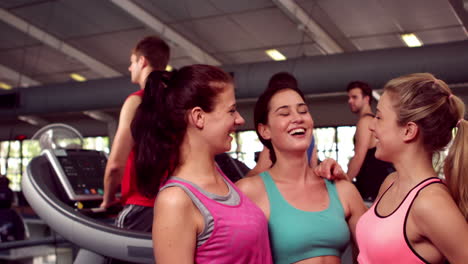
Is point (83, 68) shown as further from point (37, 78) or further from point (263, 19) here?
point (263, 19)

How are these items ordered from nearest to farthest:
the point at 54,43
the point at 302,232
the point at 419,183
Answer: the point at 419,183 → the point at 302,232 → the point at 54,43

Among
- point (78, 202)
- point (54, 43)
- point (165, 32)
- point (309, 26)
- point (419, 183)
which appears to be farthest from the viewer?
point (54, 43)

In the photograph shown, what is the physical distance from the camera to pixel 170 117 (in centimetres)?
119

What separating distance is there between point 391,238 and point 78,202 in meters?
1.69

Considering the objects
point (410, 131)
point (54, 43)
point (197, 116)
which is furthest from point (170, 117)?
point (54, 43)

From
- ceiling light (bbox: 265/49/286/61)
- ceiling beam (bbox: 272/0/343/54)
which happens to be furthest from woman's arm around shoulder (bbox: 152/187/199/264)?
ceiling light (bbox: 265/49/286/61)

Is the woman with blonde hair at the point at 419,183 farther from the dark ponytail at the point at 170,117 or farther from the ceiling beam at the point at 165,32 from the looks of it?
the ceiling beam at the point at 165,32

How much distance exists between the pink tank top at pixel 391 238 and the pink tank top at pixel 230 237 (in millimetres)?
258

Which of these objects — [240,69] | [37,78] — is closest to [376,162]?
[240,69]

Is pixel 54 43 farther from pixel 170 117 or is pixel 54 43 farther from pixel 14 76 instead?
pixel 170 117

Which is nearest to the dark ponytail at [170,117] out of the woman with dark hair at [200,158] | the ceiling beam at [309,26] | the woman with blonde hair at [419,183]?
the woman with dark hair at [200,158]

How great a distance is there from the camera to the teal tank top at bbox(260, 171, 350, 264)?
4.33 ft

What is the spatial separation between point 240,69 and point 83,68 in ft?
17.5

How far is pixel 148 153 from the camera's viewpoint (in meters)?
1.18
